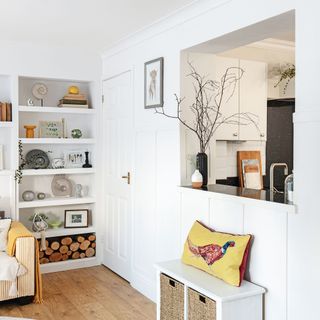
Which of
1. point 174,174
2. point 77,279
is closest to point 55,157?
point 77,279

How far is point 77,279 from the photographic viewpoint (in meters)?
4.56

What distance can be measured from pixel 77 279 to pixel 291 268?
2733mm

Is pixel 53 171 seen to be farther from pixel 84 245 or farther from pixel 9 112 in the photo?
pixel 84 245

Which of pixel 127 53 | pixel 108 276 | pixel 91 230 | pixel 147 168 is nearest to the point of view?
pixel 147 168

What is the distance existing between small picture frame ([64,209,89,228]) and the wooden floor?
0.57 meters

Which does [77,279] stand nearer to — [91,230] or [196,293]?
[91,230]

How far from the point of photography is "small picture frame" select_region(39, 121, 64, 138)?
4.94 m

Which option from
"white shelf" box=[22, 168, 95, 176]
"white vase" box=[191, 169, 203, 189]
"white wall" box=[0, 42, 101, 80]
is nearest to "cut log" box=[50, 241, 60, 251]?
"white shelf" box=[22, 168, 95, 176]

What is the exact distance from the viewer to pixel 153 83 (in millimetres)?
3822

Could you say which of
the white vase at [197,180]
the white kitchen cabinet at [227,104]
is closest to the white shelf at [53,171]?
the white kitchen cabinet at [227,104]

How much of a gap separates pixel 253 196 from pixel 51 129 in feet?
9.56

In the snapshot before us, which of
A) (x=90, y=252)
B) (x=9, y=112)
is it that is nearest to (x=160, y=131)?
(x=9, y=112)

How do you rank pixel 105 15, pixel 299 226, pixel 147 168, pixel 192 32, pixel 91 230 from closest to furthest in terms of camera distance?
1. pixel 299 226
2. pixel 192 32
3. pixel 105 15
4. pixel 147 168
5. pixel 91 230

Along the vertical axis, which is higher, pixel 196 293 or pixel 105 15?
pixel 105 15
